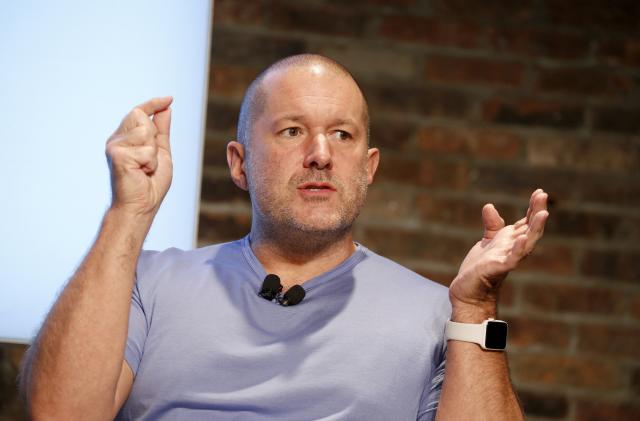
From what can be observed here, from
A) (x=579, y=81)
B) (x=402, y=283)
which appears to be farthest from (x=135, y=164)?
(x=579, y=81)

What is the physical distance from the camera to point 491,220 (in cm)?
161

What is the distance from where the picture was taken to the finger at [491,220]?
1607 millimetres

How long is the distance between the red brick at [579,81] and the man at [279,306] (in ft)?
2.57

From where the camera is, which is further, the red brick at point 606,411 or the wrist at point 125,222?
the red brick at point 606,411

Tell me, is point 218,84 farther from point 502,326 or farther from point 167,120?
point 502,326

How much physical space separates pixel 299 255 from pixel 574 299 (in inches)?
37.5

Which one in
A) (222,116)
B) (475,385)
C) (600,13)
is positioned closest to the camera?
(475,385)

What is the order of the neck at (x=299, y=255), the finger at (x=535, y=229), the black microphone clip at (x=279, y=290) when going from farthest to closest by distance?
the neck at (x=299, y=255)
the black microphone clip at (x=279, y=290)
the finger at (x=535, y=229)

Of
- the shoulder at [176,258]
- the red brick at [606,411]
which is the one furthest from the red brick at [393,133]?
the red brick at [606,411]

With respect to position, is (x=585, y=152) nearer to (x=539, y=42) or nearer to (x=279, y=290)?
(x=539, y=42)

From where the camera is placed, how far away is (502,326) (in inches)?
61.2

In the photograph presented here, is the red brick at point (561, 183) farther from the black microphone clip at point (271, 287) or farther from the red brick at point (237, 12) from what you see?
the black microphone clip at point (271, 287)

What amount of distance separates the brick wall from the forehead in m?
0.52

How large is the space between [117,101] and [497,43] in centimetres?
106
